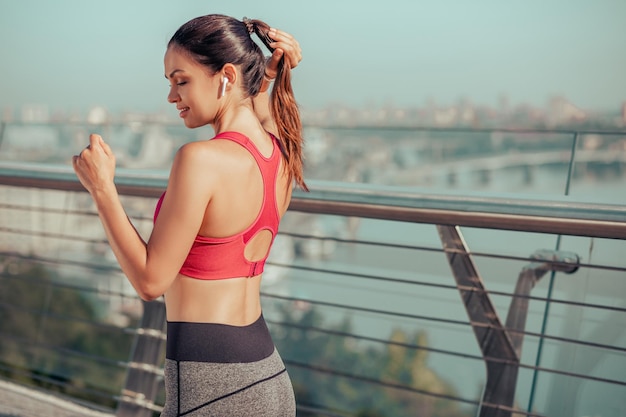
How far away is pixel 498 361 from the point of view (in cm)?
181

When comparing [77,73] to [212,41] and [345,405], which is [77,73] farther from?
[212,41]

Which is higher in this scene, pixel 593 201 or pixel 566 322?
pixel 593 201

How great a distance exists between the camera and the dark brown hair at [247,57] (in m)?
1.15

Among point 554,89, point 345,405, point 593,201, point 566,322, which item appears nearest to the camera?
point 593,201

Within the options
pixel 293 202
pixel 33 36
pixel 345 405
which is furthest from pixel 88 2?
pixel 293 202

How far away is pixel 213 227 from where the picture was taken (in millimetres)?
1125

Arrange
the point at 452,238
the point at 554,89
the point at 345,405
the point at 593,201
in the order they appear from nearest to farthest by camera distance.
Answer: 1. the point at 593,201
2. the point at 452,238
3. the point at 345,405
4. the point at 554,89

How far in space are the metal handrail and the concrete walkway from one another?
0.92 meters

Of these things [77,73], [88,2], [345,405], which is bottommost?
[345,405]

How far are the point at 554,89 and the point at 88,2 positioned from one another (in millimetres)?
35849

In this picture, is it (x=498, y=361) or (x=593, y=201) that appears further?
(x=498, y=361)

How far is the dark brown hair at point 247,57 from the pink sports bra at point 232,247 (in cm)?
9

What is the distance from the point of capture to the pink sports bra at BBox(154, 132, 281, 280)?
1.14 m

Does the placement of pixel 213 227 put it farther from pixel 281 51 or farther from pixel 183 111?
pixel 281 51
